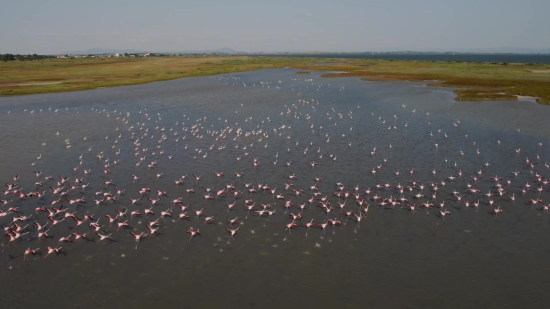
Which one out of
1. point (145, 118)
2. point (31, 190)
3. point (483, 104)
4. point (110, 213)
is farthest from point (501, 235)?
point (483, 104)

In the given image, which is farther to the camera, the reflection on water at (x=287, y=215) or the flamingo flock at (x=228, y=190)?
the flamingo flock at (x=228, y=190)

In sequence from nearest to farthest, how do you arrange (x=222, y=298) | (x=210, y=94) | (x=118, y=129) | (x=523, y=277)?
(x=222, y=298), (x=523, y=277), (x=118, y=129), (x=210, y=94)

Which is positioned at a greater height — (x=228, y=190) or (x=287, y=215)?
(x=228, y=190)

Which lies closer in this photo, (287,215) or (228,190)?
(287,215)

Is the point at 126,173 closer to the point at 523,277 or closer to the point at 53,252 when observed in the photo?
the point at 53,252

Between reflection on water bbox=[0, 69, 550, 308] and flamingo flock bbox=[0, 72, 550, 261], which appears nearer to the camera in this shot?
reflection on water bbox=[0, 69, 550, 308]
